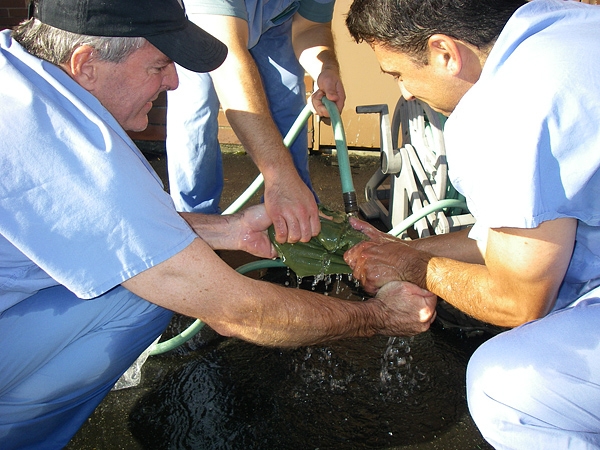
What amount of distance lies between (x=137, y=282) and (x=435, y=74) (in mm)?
1015

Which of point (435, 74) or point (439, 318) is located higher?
point (435, 74)

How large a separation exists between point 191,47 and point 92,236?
637 mm

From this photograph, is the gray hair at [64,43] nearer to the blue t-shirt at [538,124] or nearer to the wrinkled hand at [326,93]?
the blue t-shirt at [538,124]

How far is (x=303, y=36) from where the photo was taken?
292cm

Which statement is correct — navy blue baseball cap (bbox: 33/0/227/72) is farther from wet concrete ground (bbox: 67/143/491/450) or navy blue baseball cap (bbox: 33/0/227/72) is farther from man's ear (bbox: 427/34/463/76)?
wet concrete ground (bbox: 67/143/491/450)

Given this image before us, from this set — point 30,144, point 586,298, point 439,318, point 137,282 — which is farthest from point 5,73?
point 439,318

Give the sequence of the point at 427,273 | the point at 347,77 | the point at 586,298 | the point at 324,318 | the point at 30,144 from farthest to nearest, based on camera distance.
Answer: the point at 347,77 → the point at 427,273 → the point at 324,318 → the point at 586,298 → the point at 30,144

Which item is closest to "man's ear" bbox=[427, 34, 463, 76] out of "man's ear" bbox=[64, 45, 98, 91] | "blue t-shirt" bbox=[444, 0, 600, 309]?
"blue t-shirt" bbox=[444, 0, 600, 309]

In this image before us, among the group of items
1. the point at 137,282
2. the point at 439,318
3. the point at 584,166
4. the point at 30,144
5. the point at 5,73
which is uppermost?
the point at 5,73

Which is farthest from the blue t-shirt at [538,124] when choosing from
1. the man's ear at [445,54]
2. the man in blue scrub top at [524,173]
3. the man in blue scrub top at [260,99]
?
the man in blue scrub top at [260,99]

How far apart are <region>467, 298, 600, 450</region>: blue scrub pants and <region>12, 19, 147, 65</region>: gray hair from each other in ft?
4.21

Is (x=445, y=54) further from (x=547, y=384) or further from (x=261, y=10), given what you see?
(x=261, y=10)

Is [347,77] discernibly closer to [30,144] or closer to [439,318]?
[439,318]

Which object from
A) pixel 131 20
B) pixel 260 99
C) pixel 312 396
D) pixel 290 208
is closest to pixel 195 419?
pixel 312 396
